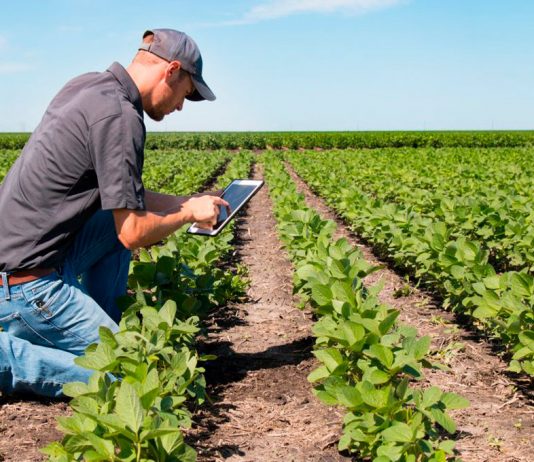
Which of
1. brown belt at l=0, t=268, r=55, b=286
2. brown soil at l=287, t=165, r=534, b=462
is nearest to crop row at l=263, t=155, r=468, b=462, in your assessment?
brown soil at l=287, t=165, r=534, b=462

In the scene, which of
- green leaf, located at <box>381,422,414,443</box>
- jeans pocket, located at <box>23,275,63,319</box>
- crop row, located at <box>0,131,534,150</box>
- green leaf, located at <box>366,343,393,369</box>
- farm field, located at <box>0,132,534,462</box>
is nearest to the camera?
green leaf, located at <box>381,422,414,443</box>

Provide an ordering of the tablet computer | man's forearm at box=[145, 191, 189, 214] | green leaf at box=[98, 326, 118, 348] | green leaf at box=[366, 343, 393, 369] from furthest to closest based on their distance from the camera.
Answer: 1. man's forearm at box=[145, 191, 189, 214]
2. the tablet computer
3. green leaf at box=[98, 326, 118, 348]
4. green leaf at box=[366, 343, 393, 369]

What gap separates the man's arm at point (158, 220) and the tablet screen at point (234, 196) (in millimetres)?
93

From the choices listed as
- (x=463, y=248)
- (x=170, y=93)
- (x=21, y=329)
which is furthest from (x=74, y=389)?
(x=463, y=248)

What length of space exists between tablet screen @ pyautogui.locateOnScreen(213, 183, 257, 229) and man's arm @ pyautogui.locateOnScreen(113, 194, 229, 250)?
93 millimetres

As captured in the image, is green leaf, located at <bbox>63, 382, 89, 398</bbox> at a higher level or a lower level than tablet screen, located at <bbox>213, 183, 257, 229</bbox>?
lower

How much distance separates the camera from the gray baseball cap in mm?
2975

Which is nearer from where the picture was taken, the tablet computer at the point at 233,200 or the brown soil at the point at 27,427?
the brown soil at the point at 27,427

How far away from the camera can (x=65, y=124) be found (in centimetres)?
290

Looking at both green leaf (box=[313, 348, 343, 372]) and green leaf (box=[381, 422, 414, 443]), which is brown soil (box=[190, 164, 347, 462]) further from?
green leaf (box=[381, 422, 414, 443])

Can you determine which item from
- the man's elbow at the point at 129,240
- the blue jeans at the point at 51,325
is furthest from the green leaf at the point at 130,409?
the blue jeans at the point at 51,325

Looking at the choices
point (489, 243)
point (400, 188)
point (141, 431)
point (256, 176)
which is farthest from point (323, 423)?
point (256, 176)

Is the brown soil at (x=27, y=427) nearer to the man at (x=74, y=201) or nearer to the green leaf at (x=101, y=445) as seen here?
the man at (x=74, y=201)

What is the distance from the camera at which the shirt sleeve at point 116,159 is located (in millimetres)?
2775
